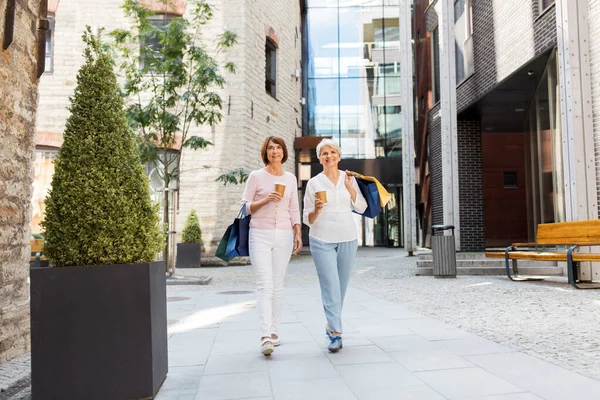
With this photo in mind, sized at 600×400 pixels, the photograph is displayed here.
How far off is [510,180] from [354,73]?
9686mm

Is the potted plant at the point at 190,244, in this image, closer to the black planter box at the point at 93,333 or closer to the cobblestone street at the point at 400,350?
the cobblestone street at the point at 400,350

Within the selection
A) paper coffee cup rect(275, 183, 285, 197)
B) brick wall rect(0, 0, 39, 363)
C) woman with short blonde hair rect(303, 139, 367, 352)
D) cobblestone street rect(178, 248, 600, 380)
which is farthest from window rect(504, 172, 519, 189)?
brick wall rect(0, 0, 39, 363)

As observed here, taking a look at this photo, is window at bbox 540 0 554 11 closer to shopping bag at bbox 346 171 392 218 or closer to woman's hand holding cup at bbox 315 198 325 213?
shopping bag at bbox 346 171 392 218

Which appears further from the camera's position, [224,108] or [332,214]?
[224,108]

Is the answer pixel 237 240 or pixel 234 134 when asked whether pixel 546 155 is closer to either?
pixel 234 134

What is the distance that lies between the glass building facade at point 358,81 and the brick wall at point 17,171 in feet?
68.2

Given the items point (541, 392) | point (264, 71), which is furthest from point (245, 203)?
point (264, 71)

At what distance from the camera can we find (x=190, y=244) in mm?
13688

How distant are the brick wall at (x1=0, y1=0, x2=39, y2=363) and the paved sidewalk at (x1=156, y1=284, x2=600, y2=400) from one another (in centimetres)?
126

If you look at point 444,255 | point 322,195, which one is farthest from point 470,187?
point 322,195

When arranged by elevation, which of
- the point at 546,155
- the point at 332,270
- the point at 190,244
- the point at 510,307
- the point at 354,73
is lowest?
the point at 510,307

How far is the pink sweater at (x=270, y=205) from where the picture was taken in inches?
166

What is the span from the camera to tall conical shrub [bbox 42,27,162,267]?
120 inches

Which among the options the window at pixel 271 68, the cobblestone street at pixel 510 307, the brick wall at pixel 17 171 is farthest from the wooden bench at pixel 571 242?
the window at pixel 271 68
